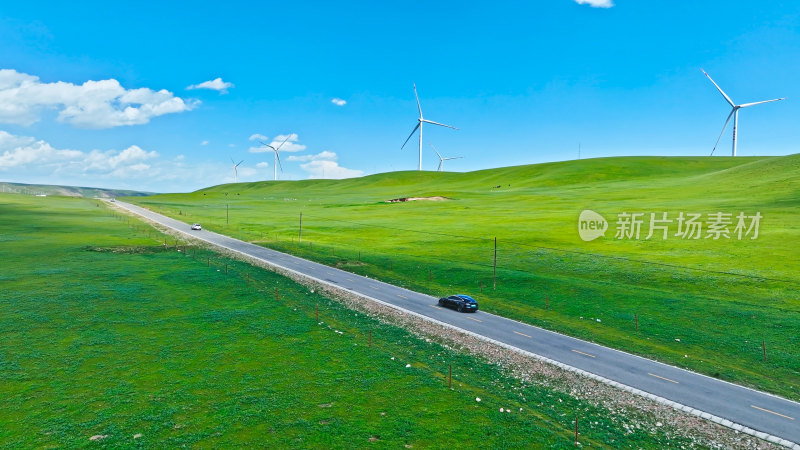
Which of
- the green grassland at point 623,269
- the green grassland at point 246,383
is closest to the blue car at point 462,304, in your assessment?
the green grassland at point 623,269

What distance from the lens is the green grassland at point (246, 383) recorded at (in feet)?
78.9

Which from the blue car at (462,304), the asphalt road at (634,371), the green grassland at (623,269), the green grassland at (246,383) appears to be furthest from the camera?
the blue car at (462,304)

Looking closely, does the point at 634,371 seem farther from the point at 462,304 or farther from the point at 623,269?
the point at 623,269

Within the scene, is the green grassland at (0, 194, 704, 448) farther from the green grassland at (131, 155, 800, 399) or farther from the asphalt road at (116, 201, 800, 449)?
the green grassland at (131, 155, 800, 399)

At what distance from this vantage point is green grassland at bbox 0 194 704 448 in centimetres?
2406

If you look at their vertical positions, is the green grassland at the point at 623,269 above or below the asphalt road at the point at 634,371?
above

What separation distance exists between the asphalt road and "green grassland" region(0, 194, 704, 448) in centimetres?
469

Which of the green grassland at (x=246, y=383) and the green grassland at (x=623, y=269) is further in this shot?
the green grassland at (x=623, y=269)

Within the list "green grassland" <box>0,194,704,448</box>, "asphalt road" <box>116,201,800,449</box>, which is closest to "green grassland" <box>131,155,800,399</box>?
"asphalt road" <box>116,201,800,449</box>

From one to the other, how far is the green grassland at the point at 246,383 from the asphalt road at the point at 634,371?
4.69 meters

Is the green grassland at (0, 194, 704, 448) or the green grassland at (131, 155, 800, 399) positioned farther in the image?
the green grassland at (131, 155, 800, 399)

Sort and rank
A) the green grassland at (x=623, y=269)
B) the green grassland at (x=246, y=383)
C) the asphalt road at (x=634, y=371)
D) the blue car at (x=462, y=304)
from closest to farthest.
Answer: the green grassland at (x=246, y=383), the asphalt road at (x=634, y=371), the green grassland at (x=623, y=269), the blue car at (x=462, y=304)

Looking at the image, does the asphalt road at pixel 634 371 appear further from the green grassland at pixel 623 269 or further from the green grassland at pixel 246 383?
the green grassland at pixel 246 383

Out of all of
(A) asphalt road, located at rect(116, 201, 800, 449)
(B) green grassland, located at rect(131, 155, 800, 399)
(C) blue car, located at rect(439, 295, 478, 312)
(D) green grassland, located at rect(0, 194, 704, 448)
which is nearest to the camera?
(D) green grassland, located at rect(0, 194, 704, 448)
